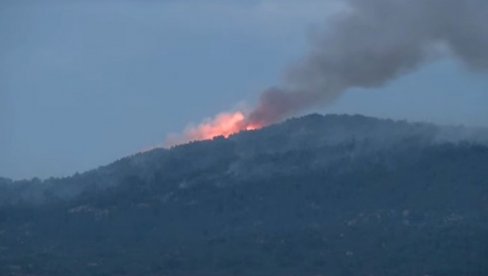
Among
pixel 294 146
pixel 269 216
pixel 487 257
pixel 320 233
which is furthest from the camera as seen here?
pixel 294 146

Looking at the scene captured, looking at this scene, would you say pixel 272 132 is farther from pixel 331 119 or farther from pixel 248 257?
pixel 248 257

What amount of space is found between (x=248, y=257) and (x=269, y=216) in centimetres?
1276

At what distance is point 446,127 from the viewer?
14638cm

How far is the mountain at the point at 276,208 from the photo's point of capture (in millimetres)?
117562

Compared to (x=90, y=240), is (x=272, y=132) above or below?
above

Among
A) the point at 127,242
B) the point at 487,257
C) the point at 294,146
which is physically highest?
the point at 294,146

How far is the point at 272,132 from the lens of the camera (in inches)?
5773

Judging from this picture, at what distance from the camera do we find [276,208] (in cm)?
13250

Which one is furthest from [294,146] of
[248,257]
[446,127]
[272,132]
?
[248,257]

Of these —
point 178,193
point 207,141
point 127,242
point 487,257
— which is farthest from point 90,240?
point 487,257

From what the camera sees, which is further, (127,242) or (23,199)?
(23,199)

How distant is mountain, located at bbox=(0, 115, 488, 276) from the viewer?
118 meters

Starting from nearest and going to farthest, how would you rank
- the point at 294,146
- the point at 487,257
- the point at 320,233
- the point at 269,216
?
the point at 487,257, the point at 320,233, the point at 269,216, the point at 294,146

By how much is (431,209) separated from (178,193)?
25.5 metres
